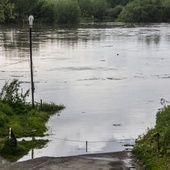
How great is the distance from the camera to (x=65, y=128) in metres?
19.0

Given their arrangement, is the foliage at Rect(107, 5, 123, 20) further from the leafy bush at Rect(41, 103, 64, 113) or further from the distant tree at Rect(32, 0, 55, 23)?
the leafy bush at Rect(41, 103, 64, 113)

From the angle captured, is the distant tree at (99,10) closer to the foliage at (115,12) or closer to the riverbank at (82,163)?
the foliage at (115,12)

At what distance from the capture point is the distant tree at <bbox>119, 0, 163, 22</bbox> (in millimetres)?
122150

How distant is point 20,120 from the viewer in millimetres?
18984

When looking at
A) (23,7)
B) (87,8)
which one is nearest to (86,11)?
(87,8)

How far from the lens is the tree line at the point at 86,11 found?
111m

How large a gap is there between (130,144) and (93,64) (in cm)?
2632

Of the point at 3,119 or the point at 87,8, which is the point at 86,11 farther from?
the point at 3,119

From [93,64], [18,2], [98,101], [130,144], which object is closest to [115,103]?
[98,101]

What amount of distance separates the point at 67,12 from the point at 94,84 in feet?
272

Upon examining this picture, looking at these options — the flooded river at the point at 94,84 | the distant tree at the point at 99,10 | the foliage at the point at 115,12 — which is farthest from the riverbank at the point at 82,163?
the distant tree at the point at 99,10

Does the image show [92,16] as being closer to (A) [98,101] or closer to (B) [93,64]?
(B) [93,64]

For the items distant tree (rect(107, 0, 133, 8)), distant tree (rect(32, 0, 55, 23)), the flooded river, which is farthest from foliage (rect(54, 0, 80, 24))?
the flooded river

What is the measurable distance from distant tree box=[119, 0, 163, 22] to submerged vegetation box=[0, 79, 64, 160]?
103 m
